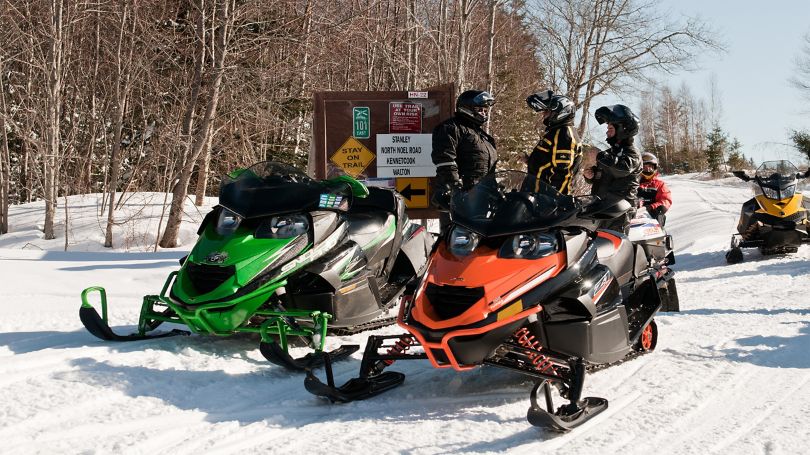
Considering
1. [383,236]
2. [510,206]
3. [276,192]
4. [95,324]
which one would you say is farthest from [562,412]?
[95,324]

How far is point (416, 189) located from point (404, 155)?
1.36 feet

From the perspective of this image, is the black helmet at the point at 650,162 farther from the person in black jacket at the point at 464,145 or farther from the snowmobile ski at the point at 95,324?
the snowmobile ski at the point at 95,324

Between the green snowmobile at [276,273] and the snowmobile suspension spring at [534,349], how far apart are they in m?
1.20

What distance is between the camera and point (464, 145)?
6.61 m

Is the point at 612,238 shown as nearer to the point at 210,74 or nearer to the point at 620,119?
the point at 620,119

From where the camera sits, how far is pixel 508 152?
26484 millimetres

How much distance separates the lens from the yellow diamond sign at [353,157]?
9.06 m

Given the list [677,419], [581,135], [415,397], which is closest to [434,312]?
[415,397]

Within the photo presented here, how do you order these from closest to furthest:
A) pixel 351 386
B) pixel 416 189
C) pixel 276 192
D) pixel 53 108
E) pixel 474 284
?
pixel 474 284
pixel 351 386
pixel 276 192
pixel 416 189
pixel 53 108

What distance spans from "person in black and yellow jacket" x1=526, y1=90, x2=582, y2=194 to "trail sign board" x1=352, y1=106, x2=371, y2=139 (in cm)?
305

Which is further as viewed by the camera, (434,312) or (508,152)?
(508,152)

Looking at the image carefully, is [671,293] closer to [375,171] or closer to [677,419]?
[677,419]

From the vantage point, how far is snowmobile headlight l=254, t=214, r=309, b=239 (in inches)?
190

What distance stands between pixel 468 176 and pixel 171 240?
8.11 m
